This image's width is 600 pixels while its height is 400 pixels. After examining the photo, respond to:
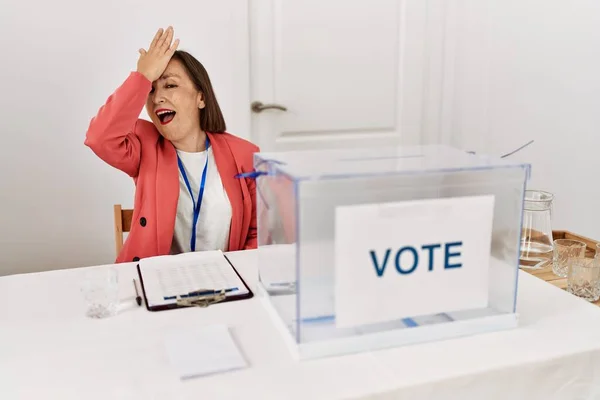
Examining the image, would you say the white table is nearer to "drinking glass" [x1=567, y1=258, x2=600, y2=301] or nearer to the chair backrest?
A: "drinking glass" [x1=567, y1=258, x2=600, y2=301]

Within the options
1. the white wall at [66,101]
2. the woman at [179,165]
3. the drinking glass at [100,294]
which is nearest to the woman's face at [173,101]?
the woman at [179,165]

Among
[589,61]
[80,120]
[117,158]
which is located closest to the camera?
[117,158]

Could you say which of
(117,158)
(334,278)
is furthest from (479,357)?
(117,158)

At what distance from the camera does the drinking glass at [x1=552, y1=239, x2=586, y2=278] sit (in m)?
1.33

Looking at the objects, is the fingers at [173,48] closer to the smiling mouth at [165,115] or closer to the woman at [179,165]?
the woman at [179,165]

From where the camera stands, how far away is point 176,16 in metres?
2.32

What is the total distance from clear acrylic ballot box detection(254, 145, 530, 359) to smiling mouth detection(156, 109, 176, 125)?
26.5 inches

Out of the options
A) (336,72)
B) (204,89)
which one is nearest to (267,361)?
(204,89)

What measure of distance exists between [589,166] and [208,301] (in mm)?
2447

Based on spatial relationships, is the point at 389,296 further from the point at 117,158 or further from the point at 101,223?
the point at 101,223

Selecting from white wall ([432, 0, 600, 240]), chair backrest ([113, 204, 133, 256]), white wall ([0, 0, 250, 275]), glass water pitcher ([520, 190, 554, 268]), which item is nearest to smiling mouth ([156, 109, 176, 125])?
chair backrest ([113, 204, 133, 256])

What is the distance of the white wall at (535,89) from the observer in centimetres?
279

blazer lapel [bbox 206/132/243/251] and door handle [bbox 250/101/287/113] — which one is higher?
door handle [bbox 250/101/287/113]

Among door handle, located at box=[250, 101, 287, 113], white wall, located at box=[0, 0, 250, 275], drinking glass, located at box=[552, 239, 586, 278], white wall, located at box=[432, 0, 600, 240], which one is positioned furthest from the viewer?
white wall, located at box=[432, 0, 600, 240]
